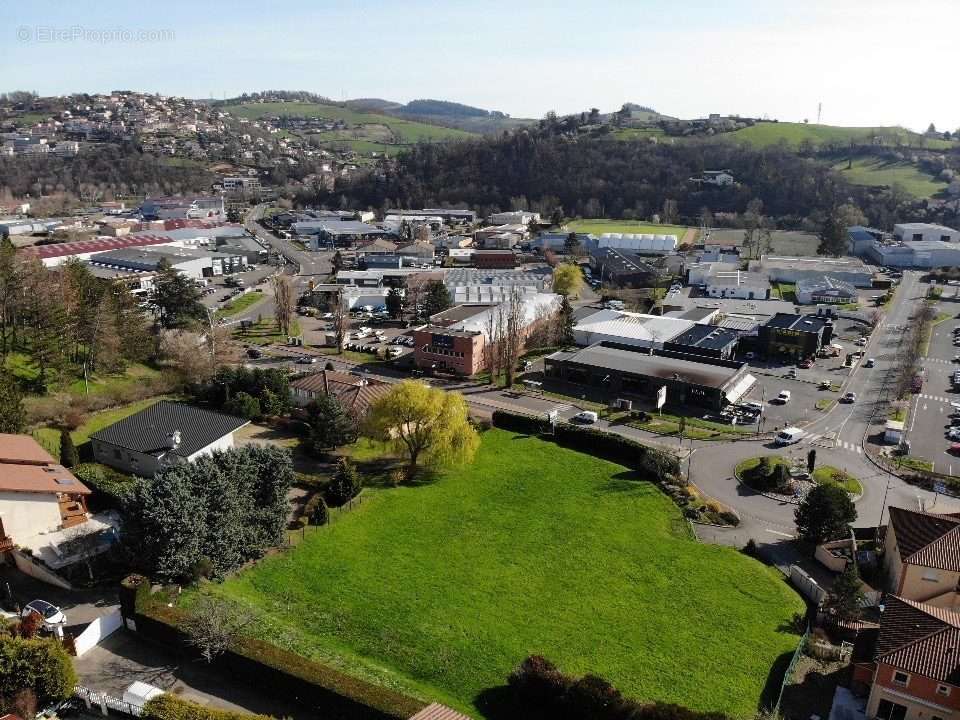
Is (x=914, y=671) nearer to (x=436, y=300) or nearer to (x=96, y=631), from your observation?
(x=96, y=631)

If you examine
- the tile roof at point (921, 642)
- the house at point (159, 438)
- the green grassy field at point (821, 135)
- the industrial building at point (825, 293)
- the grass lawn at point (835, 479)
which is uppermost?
the green grassy field at point (821, 135)

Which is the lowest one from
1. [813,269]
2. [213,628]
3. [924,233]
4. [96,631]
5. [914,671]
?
[96,631]

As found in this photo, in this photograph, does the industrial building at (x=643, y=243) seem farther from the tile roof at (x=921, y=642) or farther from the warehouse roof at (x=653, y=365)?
the tile roof at (x=921, y=642)

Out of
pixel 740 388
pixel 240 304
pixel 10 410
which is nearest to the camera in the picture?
pixel 10 410

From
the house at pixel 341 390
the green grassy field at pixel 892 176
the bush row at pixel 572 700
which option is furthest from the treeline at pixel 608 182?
the bush row at pixel 572 700

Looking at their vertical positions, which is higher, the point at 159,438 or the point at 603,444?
the point at 159,438

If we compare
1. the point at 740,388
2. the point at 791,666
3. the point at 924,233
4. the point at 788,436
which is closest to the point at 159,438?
the point at 791,666
